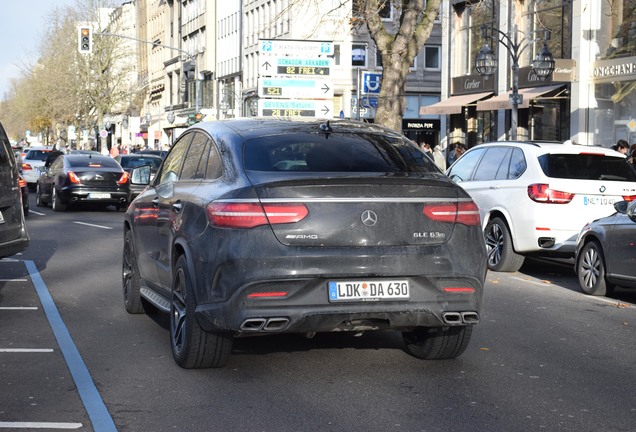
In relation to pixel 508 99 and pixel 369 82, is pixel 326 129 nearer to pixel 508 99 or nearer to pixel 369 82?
pixel 369 82

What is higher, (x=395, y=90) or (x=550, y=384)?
(x=395, y=90)

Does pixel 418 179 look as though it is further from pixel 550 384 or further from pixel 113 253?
pixel 113 253

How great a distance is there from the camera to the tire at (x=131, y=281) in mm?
10039

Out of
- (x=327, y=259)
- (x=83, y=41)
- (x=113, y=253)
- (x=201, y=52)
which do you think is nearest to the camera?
(x=327, y=259)

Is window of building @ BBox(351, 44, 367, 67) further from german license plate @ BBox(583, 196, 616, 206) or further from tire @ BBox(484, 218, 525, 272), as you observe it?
german license plate @ BBox(583, 196, 616, 206)

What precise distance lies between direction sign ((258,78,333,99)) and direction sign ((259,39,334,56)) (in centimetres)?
78

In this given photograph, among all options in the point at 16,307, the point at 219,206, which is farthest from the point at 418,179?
the point at 16,307

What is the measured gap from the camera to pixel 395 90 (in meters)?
27.1

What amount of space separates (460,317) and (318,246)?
102cm

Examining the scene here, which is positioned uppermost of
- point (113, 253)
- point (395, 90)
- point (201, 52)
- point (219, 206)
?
point (201, 52)

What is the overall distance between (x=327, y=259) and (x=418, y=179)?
855mm

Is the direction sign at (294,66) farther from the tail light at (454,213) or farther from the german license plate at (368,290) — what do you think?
the german license plate at (368,290)

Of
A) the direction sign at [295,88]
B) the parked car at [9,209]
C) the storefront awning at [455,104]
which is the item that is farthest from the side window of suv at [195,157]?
the storefront awning at [455,104]

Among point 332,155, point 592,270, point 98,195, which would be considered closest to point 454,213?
point 332,155
